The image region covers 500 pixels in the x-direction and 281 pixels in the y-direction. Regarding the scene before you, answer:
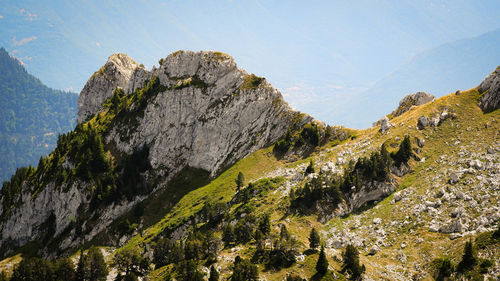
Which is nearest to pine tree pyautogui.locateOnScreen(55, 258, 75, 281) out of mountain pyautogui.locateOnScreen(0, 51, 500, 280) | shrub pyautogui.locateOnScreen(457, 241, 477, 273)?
mountain pyautogui.locateOnScreen(0, 51, 500, 280)

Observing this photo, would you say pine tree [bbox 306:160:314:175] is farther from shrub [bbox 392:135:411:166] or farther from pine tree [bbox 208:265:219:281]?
pine tree [bbox 208:265:219:281]

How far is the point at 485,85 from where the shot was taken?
392 ft

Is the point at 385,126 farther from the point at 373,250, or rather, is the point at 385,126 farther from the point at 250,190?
the point at 373,250

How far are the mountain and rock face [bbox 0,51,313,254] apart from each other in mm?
604

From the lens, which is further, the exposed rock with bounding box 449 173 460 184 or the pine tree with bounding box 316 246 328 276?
the exposed rock with bounding box 449 173 460 184

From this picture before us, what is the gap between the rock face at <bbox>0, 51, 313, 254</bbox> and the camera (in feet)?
495

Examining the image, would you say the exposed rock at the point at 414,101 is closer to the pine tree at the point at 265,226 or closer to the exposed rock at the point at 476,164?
the exposed rock at the point at 476,164

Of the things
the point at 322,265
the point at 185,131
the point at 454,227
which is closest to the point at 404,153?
the point at 454,227

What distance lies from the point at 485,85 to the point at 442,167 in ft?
158

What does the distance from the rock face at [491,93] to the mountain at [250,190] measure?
51cm

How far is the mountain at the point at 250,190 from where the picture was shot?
251 feet

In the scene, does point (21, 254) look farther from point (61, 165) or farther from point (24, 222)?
point (61, 165)

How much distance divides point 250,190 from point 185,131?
63.2 meters

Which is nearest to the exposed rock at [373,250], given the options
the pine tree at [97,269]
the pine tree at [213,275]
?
the pine tree at [213,275]
